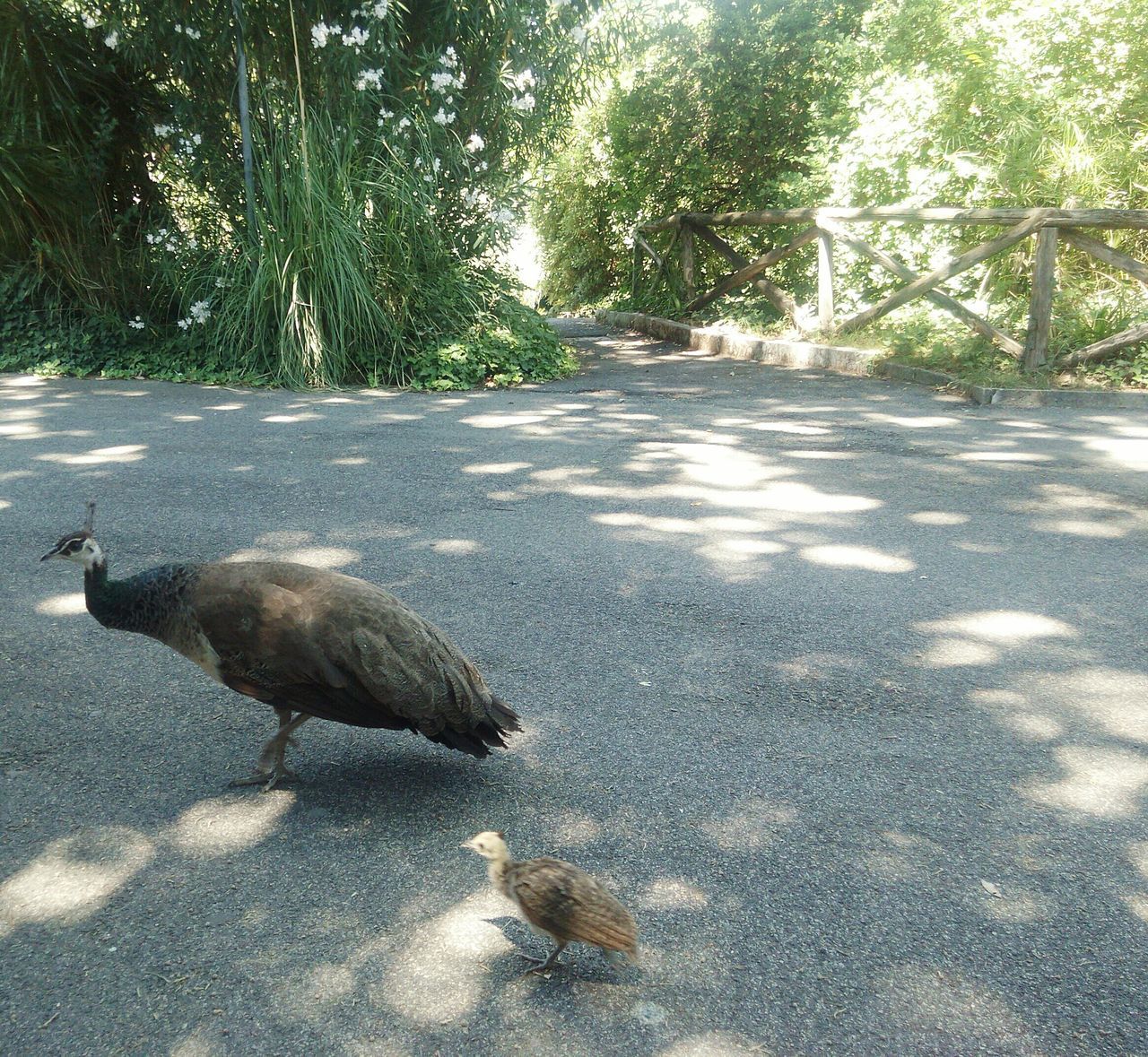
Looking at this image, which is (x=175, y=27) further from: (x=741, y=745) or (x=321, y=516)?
(x=741, y=745)

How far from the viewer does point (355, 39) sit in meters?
9.58

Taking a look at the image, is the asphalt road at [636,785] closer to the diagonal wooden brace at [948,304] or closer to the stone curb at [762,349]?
the diagonal wooden brace at [948,304]

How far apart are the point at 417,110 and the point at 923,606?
25.5 ft

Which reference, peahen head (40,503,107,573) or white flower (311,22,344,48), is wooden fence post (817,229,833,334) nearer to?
white flower (311,22,344,48)

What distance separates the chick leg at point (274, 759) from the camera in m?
3.17

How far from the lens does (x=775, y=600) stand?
15.0 ft

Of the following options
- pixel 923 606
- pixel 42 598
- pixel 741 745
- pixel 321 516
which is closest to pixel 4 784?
pixel 42 598

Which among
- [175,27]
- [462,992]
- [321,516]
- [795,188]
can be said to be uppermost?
[175,27]

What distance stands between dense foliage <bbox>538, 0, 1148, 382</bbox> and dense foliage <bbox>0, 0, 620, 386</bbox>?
12.5 feet

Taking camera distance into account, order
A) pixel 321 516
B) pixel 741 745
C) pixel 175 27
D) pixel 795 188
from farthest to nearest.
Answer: pixel 795 188 < pixel 175 27 < pixel 321 516 < pixel 741 745

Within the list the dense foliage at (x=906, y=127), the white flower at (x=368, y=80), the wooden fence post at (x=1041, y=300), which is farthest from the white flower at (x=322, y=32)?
the wooden fence post at (x=1041, y=300)

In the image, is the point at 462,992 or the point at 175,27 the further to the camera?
the point at 175,27

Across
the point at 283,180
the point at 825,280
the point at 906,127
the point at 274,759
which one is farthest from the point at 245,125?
the point at 274,759

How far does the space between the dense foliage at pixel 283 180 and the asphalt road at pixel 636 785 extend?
12.6 ft
